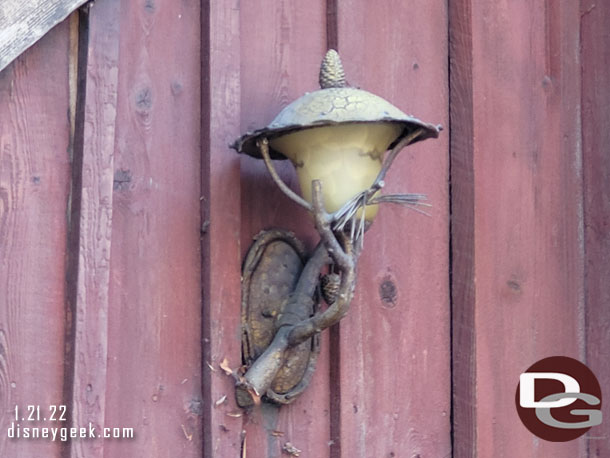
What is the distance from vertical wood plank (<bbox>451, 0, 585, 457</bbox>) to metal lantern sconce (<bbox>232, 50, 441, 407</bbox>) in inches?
15.5

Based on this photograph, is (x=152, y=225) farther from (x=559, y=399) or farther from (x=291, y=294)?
(x=559, y=399)

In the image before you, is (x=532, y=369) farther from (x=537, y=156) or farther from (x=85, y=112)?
(x=85, y=112)

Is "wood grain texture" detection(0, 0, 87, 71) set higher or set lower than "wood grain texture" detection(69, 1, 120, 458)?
higher

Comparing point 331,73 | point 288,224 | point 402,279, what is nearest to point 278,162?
point 288,224

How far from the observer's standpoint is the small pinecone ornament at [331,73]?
6.31ft

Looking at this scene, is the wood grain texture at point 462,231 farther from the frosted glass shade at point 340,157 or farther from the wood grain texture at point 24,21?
the wood grain texture at point 24,21

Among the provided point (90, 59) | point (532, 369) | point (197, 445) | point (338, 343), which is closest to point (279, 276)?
point (338, 343)

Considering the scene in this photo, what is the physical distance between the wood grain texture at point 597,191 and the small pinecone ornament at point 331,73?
869mm

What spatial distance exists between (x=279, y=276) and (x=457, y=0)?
2.44ft

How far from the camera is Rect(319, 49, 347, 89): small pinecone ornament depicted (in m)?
1.92

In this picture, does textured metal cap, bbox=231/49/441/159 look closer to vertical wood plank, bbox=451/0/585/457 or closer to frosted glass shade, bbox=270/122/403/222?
frosted glass shade, bbox=270/122/403/222

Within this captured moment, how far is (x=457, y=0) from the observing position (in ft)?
7.85

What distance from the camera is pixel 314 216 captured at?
1.84 meters

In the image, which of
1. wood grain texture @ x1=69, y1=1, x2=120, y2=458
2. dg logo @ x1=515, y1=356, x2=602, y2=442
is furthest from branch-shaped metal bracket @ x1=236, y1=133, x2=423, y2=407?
dg logo @ x1=515, y1=356, x2=602, y2=442
